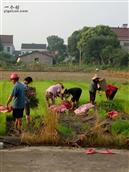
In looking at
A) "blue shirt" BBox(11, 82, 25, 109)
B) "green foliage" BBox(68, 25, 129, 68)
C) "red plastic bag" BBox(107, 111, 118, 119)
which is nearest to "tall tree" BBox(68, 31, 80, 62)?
"green foliage" BBox(68, 25, 129, 68)

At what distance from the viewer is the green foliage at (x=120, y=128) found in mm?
10766

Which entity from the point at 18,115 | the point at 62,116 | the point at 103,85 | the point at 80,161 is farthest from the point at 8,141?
the point at 103,85

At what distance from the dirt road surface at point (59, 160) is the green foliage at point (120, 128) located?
1.14 m

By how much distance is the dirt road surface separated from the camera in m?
7.83

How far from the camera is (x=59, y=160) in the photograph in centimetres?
848

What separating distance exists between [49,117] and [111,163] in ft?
9.10

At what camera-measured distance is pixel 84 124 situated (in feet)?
38.6

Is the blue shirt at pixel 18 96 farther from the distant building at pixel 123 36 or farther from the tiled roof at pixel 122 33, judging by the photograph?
the tiled roof at pixel 122 33

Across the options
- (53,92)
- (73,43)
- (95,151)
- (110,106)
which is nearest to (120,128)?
(95,151)

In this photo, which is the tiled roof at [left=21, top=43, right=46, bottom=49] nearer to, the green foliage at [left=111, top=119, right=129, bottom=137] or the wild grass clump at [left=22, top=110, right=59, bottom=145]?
the green foliage at [left=111, top=119, right=129, bottom=137]

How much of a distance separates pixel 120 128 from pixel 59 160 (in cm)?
→ 290

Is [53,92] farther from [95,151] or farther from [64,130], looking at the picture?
[95,151]

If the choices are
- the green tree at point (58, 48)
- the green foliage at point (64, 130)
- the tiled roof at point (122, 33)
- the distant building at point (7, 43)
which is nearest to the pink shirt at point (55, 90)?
the green foliage at point (64, 130)

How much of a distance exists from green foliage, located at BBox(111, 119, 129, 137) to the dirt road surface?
114 centimetres
